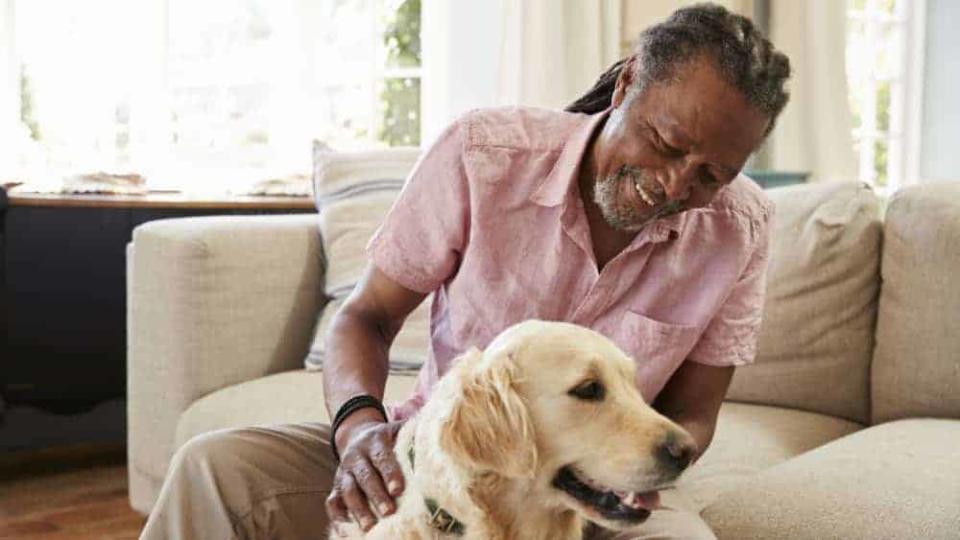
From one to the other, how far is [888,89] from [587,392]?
492 centimetres

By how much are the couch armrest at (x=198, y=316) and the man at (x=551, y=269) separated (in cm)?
96

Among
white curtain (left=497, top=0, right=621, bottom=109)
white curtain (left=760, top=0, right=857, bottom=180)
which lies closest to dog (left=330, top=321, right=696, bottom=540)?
white curtain (left=497, top=0, right=621, bottom=109)

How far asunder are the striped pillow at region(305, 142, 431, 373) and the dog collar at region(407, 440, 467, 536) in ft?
4.37

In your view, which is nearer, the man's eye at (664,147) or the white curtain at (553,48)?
the man's eye at (664,147)

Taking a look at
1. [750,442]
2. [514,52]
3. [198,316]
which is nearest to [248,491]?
[750,442]

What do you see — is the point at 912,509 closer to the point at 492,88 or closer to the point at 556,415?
the point at 556,415

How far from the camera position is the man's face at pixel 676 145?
5.10ft

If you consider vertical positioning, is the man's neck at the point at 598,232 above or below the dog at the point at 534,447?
above

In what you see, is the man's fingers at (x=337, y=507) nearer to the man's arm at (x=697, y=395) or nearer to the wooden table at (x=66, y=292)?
the man's arm at (x=697, y=395)

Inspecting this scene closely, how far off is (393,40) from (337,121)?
14.3 inches

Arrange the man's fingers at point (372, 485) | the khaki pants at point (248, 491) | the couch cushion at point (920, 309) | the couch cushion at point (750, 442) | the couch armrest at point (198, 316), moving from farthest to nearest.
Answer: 1. the couch armrest at point (198, 316)
2. the couch cushion at point (920, 309)
3. the couch cushion at point (750, 442)
4. the khaki pants at point (248, 491)
5. the man's fingers at point (372, 485)

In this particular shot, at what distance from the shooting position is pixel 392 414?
1.81m

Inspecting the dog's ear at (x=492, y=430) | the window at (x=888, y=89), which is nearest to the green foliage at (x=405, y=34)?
the window at (x=888, y=89)

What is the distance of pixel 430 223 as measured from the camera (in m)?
1.75
